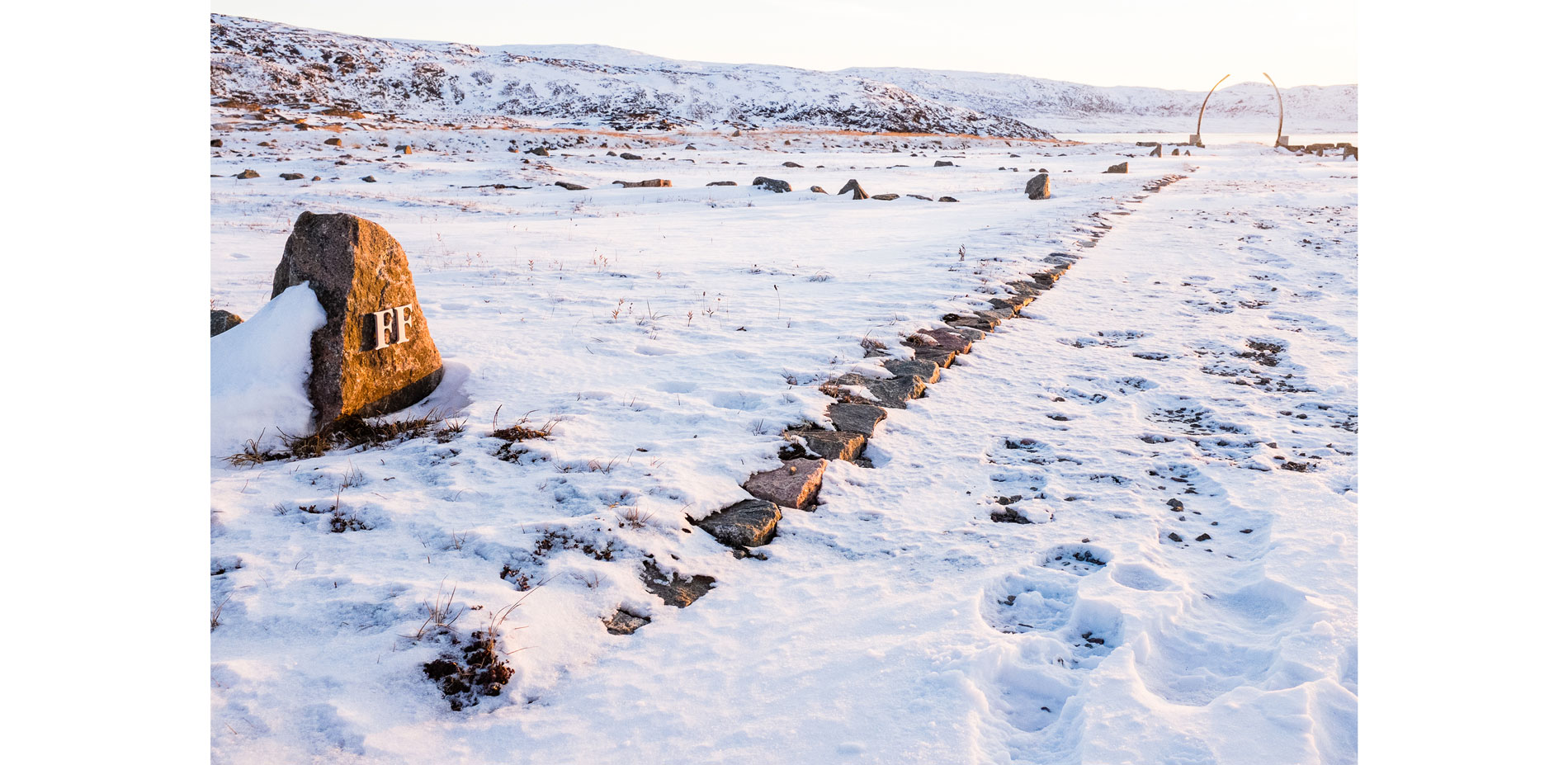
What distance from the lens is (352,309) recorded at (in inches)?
142

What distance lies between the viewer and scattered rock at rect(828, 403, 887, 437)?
13.1ft

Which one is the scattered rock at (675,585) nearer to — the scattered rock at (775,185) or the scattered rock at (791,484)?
the scattered rock at (791,484)

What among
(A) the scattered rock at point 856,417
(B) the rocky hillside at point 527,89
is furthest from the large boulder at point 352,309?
A: (B) the rocky hillside at point 527,89

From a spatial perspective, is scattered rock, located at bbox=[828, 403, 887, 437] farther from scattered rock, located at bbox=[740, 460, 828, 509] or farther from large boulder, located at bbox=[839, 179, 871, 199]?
large boulder, located at bbox=[839, 179, 871, 199]

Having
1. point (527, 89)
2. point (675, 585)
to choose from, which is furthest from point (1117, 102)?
point (675, 585)

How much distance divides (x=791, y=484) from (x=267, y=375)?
7.54 feet

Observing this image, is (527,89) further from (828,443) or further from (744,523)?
(744,523)

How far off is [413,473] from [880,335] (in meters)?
3.23

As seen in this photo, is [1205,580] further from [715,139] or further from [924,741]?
[715,139]

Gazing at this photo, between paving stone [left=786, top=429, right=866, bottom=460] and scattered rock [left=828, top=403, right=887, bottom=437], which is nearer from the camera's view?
paving stone [left=786, top=429, right=866, bottom=460]

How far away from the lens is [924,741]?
1957 mm

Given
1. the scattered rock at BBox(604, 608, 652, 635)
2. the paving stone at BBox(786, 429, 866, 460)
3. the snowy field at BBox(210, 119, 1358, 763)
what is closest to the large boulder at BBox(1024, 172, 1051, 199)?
the snowy field at BBox(210, 119, 1358, 763)

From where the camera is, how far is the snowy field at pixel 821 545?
2.00 metres

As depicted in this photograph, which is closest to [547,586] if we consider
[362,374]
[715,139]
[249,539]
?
[249,539]
